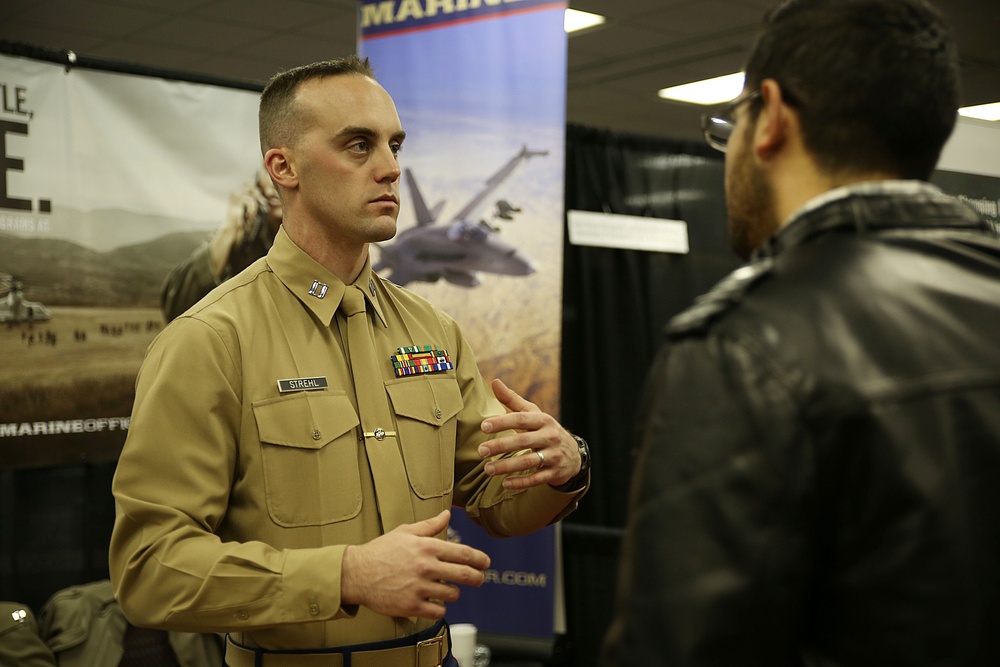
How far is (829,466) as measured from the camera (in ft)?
2.69

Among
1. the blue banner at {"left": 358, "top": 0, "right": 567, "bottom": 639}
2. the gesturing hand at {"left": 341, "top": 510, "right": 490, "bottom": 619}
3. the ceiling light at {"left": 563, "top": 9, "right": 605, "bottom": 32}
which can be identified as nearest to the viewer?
the gesturing hand at {"left": 341, "top": 510, "right": 490, "bottom": 619}

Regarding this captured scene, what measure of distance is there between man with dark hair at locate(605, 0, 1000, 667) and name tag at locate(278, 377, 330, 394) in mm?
912

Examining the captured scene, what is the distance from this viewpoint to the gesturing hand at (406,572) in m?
1.42

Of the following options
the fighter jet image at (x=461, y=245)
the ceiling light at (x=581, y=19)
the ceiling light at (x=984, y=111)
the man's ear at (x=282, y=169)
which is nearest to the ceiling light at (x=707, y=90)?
the ceiling light at (x=581, y=19)

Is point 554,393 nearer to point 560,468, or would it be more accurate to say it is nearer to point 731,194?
point 560,468

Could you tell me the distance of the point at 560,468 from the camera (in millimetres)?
1762

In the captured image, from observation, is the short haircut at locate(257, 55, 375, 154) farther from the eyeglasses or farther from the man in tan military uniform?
the eyeglasses

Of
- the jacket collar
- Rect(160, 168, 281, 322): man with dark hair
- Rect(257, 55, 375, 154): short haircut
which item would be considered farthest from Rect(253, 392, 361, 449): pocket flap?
Rect(160, 168, 281, 322): man with dark hair

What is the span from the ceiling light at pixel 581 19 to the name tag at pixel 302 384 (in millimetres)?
4388

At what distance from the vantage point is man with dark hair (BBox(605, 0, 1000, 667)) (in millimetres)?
809

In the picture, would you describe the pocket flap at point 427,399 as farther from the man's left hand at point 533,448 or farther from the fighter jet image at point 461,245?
the fighter jet image at point 461,245

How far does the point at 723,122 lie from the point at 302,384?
90cm

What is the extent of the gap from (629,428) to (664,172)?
1131 millimetres

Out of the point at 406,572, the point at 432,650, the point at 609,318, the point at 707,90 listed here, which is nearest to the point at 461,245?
the point at 609,318
